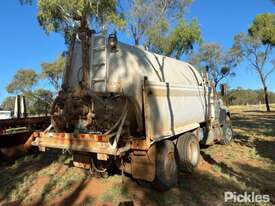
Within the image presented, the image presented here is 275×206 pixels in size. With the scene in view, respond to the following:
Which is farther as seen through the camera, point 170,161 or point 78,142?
point 170,161

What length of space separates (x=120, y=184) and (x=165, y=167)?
1161mm

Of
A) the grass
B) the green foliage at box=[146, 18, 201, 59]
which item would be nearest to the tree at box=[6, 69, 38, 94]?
the green foliage at box=[146, 18, 201, 59]

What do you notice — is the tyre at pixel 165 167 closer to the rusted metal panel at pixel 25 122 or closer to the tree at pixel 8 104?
the rusted metal panel at pixel 25 122

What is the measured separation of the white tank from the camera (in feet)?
19.4

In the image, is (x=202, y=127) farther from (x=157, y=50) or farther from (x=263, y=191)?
(x=157, y=50)

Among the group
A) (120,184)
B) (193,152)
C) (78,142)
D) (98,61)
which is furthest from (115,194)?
(98,61)

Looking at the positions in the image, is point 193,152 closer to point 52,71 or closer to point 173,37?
point 173,37

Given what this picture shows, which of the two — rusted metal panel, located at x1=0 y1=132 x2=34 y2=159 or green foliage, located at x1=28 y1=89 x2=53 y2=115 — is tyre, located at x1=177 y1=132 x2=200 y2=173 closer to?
rusted metal panel, located at x1=0 y1=132 x2=34 y2=159

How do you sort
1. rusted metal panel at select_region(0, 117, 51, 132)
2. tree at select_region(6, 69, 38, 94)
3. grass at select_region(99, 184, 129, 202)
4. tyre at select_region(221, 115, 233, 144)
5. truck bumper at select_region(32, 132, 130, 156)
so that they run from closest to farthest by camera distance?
1. truck bumper at select_region(32, 132, 130, 156)
2. grass at select_region(99, 184, 129, 202)
3. rusted metal panel at select_region(0, 117, 51, 132)
4. tyre at select_region(221, 115, 233, 144)
5. tree at select_region(6, 69, 38, 94)

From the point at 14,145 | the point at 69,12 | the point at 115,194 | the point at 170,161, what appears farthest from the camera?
the point at 69,12

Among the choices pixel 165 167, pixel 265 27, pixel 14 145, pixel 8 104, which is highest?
pixel 265 27

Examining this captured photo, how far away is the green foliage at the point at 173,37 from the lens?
24422mm

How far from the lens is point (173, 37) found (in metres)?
25.6

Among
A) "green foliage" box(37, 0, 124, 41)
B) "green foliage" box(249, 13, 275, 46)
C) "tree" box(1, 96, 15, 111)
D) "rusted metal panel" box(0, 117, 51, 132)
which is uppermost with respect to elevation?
"green foliage" box(249, 13, 275, 46)
